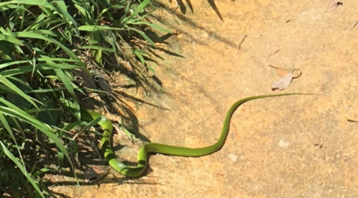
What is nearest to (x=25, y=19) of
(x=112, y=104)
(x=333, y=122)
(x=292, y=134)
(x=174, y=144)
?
(x=112, y=104)

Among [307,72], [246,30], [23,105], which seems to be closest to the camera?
[23,105]

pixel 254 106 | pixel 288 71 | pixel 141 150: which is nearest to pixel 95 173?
pixel 141 150

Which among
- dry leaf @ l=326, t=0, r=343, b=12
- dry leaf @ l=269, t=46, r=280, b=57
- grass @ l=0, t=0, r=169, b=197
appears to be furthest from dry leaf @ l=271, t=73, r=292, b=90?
grass @ l=0, t=0, r=169, b=197

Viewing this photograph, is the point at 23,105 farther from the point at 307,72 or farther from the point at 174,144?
the point at 307,72

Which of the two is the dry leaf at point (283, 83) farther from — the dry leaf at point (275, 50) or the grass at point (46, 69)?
the grass at point (46, 69)

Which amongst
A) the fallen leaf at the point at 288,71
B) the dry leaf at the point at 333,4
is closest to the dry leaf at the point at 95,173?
the fallen leaf at the point at 288,71

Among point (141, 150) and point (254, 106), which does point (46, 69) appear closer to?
point (141, 150)
